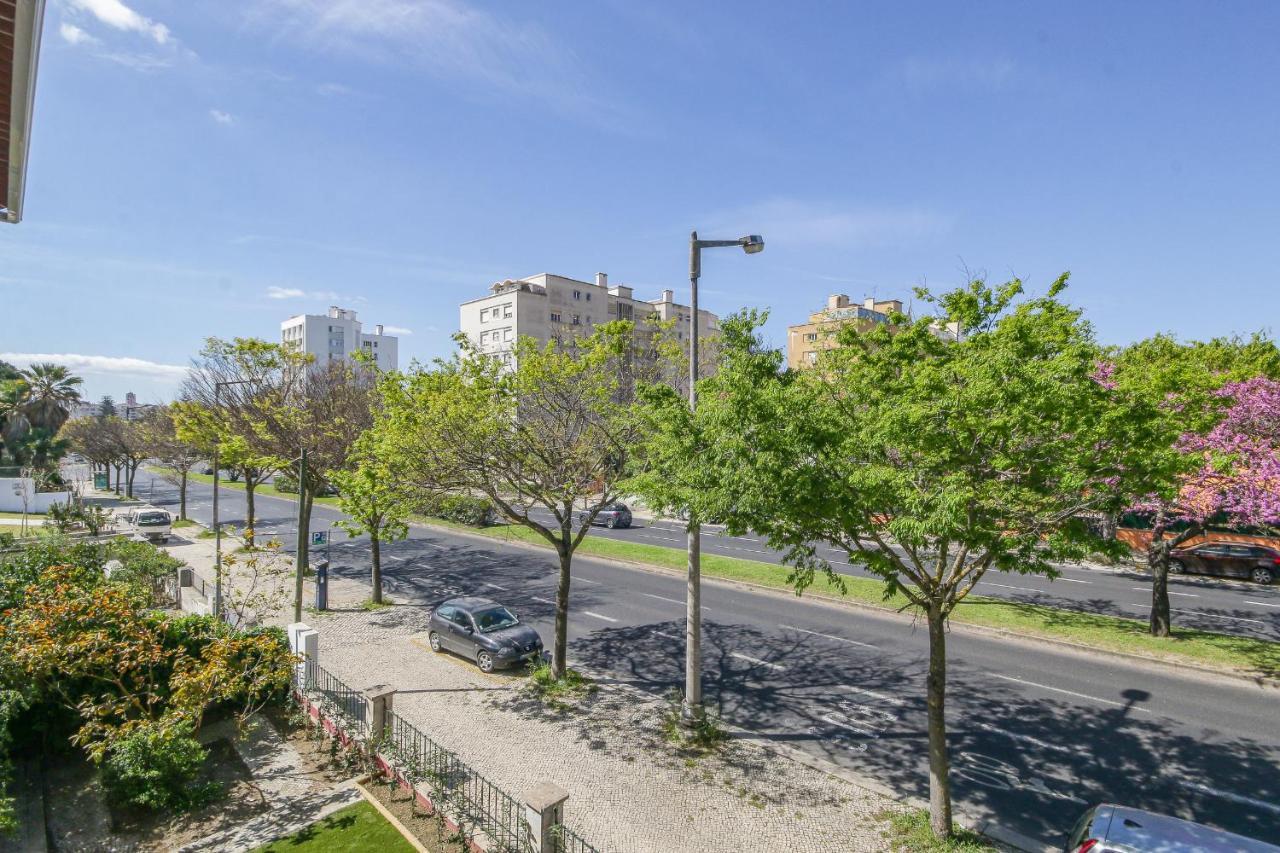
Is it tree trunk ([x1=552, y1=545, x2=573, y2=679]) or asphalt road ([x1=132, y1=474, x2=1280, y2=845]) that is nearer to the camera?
asphalt road ([x1=132, y1=474, x2=1280, y2=845])

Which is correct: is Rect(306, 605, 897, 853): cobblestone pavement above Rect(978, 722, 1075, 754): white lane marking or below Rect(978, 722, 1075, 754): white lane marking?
below

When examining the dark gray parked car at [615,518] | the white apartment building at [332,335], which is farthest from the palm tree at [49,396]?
the white apartment building at [332,335]

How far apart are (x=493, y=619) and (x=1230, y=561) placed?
98.0 feet

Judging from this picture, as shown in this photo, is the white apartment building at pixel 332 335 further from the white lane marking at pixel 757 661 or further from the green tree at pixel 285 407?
the white lane marking at pixel 757 661

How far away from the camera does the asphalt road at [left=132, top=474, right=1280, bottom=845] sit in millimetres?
10227

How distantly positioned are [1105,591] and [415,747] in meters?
25.4

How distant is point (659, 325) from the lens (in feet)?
53.0

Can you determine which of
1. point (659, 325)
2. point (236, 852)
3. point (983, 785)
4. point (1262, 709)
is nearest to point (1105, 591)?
point (1262, 709)

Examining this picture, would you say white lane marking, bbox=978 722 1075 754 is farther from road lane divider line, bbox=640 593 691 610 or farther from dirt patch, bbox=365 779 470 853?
road lane divider line, bbox=640 593 691 610

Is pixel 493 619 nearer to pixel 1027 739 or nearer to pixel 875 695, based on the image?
pixel 875 695

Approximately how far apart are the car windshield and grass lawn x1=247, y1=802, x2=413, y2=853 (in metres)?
6.70

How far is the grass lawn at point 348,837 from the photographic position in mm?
8688

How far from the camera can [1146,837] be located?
753cm

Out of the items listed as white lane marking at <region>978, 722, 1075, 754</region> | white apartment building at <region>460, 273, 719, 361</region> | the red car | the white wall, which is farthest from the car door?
the white wall
